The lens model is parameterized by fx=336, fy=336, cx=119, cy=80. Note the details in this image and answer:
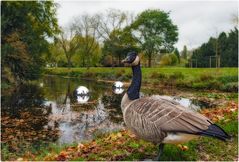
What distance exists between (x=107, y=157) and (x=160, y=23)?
2967 inches

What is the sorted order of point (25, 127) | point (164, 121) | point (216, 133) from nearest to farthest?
point (216, 133)
point (164, 121)
point (25, 127)

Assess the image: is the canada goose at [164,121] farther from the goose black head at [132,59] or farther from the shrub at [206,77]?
the shrub at [206,77]

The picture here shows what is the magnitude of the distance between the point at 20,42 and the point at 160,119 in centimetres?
2871

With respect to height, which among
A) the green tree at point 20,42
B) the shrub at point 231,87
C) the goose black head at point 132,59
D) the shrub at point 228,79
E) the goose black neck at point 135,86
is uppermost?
the green tree at point 20,42

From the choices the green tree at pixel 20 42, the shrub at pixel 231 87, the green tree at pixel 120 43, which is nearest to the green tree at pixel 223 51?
the green tree at pixel 120 43

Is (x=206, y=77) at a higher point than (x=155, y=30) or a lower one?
lower

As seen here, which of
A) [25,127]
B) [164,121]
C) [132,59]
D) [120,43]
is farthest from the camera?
[120,43]

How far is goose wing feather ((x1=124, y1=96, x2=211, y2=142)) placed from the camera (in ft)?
20.8

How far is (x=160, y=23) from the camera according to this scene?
81.1 m

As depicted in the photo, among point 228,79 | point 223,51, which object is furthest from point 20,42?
point 223,51

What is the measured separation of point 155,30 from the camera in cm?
8119

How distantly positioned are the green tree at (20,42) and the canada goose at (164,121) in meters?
25.4

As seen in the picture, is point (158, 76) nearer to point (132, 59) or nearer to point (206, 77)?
point (206, 77)

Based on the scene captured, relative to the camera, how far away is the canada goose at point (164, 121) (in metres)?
6.26
